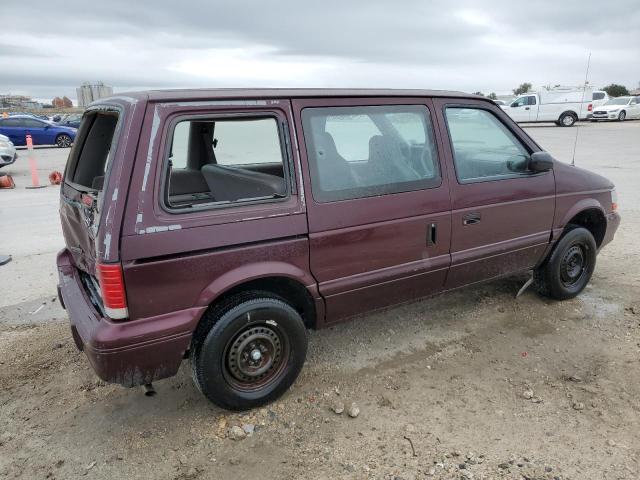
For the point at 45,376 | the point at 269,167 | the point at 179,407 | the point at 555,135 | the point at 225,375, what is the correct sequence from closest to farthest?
1. the point at 225,375
2. the point at 179,407
3. the point at 45,376
4. the point at 269,167
5. the point at 555,135

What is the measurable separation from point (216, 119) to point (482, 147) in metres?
2.07

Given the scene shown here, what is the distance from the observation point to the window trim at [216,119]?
8.23ft

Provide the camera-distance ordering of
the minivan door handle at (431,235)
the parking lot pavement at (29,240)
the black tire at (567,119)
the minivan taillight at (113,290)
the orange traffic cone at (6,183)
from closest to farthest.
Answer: the minivan taillight at (113,290), the minivan door handle at (431,235), the parking lot pavement at (29,240), the orange traffic cone at (6,183), the black tire at (567,119)

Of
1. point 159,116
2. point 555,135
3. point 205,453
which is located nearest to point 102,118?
point 159,116

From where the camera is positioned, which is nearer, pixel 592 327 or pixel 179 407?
pixel 179 407

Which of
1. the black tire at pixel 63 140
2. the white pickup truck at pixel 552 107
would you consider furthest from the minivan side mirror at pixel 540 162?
the white pickup truck at pixel 552 107

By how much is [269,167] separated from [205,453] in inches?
82.0

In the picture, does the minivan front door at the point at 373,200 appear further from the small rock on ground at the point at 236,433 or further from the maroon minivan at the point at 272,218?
the small rock on ground at the point at 236,433

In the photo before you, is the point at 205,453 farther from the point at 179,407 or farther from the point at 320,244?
the point at 320,244

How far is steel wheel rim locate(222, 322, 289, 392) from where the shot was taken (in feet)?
9.23

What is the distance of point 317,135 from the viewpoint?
9.69 feet

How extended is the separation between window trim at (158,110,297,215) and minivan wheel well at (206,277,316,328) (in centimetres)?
45

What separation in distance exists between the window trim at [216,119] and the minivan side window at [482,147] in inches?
50.9

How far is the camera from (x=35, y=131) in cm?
1970
